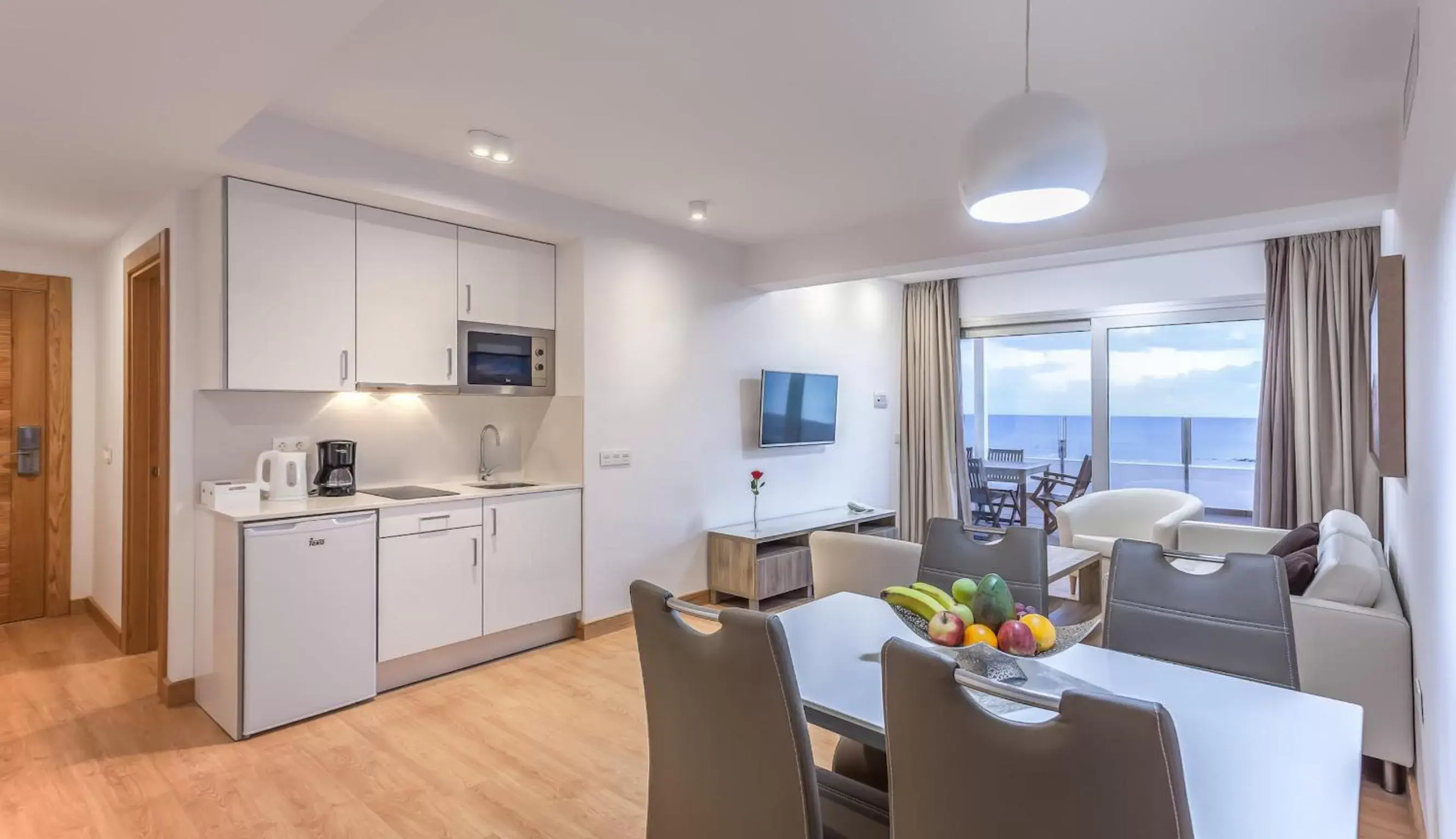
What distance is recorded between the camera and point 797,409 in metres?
5.69

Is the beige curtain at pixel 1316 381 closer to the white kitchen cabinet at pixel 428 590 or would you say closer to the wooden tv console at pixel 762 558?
the wooden tv console at pixel 762 558

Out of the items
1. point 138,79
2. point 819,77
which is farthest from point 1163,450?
point 138,79

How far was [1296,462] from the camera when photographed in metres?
5.02

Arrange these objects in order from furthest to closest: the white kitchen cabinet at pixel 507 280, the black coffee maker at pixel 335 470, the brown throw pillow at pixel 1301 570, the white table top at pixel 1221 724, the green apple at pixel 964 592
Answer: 1. the white kitchen cabinet at pixel 507 280
2. the black coffee maker at pixel 335 470
3. the brown throw pillow at pixel 1301 570
4. the green apple at pixel 964 592
5. the white table top at pixel 1221 724

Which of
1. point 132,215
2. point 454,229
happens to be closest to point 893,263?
point 454,229

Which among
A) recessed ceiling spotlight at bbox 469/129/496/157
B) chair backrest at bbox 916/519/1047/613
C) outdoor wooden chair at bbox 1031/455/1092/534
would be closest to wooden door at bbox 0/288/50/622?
recessed ceiling spotlight at bbox 469/129/496/157

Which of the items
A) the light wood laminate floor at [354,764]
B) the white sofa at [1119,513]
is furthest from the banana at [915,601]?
the white sofa at [1119,513]

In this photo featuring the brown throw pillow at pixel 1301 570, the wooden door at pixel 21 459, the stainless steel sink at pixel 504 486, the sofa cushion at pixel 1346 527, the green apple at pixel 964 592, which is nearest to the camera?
the green apple at pixel 964 592

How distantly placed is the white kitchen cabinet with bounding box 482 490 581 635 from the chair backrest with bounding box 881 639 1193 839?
9.79 ft

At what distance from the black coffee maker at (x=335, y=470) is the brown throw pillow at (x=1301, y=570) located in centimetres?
420

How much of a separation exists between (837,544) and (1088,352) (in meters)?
3.65

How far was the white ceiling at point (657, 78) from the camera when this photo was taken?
213cm

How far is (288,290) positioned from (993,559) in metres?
3.15

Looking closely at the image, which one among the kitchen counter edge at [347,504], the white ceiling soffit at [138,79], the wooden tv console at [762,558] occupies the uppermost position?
the white ceiling soffit at [138,79]
